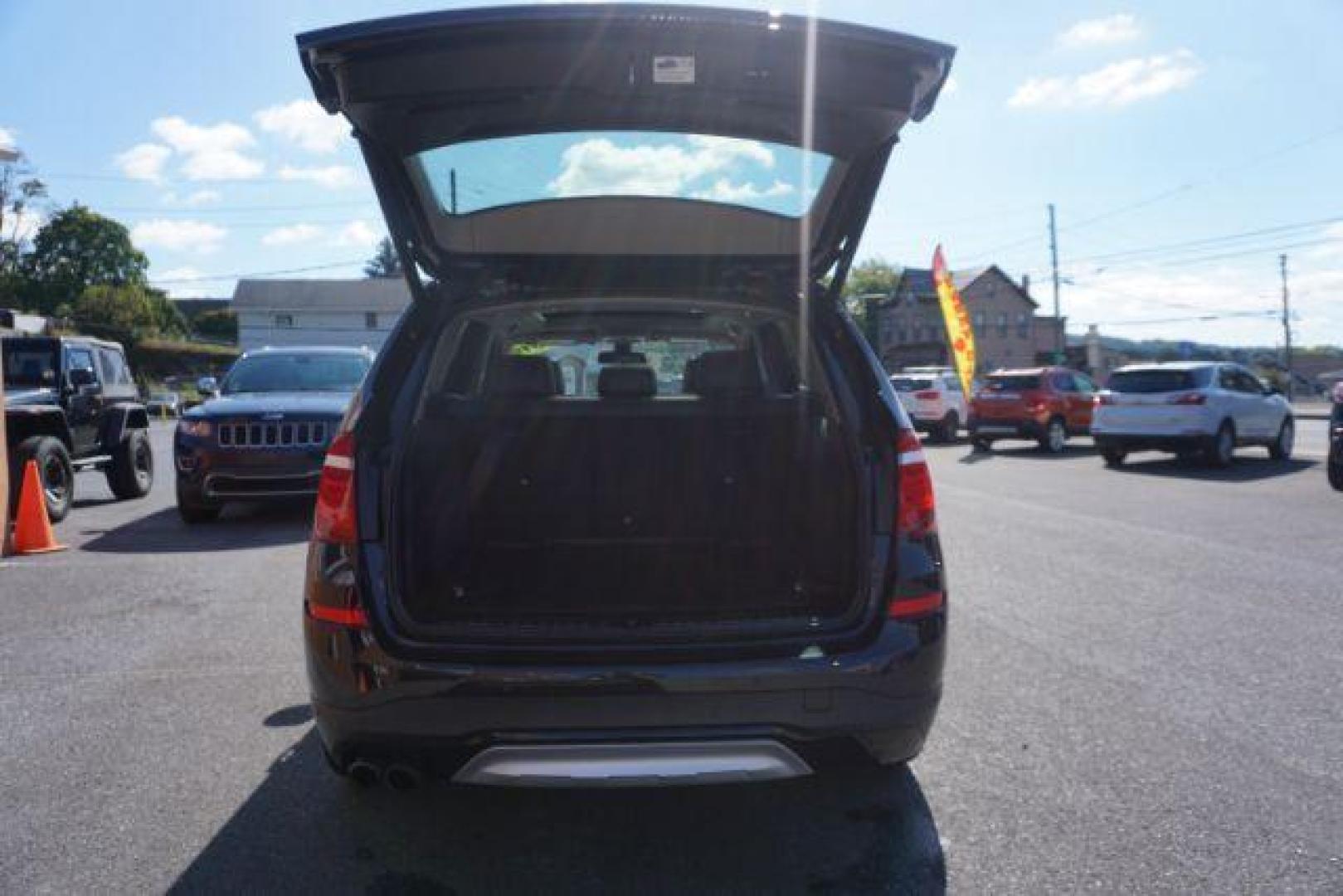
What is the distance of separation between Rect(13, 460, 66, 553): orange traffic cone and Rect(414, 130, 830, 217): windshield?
6.21 meters

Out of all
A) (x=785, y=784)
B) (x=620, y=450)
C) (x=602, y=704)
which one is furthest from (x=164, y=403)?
(x=602, y=704)

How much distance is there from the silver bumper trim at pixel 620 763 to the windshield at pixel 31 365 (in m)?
9.88

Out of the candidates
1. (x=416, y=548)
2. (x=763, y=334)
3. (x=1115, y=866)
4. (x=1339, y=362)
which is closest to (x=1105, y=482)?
(x=763, y=334)

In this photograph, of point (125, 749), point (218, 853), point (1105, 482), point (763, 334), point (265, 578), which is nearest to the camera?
point (218, 853)

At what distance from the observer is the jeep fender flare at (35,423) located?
8992 millimetres

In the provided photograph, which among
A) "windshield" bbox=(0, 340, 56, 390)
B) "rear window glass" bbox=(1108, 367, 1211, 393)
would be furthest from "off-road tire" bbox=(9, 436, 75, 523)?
"rear window glass" bbox=(1108, 367, 1211, 393)

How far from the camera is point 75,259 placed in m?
69.8

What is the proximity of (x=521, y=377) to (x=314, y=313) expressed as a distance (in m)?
64.5

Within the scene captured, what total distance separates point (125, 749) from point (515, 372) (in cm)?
202

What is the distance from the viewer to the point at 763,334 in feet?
13.6

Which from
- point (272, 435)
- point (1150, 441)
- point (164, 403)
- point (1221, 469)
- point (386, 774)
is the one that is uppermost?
point (164, 403)

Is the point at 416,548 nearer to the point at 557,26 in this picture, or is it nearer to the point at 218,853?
the point at 218,853

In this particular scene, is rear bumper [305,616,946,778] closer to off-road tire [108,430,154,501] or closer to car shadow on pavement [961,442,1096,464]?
off-road tire [108,430,154,501]

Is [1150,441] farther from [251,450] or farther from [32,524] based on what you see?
[32,524]
